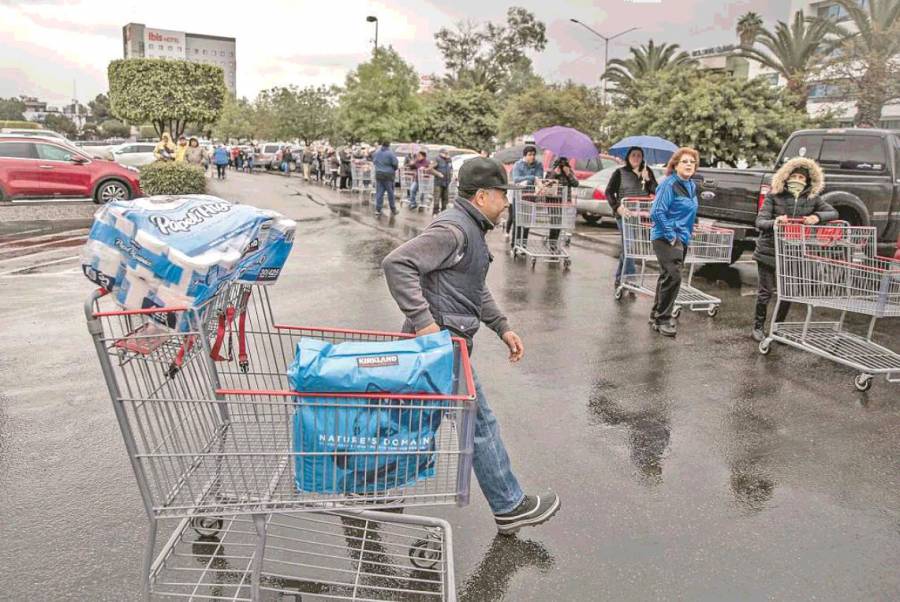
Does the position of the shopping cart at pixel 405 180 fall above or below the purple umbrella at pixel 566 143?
below

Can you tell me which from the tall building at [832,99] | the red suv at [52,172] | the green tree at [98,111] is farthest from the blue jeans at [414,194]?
the green tree at [98,111]

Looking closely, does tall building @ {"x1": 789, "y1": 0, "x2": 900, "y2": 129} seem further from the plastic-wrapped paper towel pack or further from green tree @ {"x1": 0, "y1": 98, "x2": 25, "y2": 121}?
green tree @ {"x1": 0, "y1": 98, "x2": 25, "y2": 121}

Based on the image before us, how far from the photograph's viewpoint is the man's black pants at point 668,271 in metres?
7.53

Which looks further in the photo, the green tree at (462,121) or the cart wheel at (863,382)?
the green tree at (462,121)

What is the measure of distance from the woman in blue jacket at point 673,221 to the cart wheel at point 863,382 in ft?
6.20

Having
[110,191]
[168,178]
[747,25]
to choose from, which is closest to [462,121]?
[747,25]

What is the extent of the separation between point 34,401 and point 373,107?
120ft

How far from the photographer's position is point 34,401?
541 cm

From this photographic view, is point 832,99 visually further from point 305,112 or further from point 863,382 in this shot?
point 305,112

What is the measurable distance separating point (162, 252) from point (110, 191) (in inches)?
670

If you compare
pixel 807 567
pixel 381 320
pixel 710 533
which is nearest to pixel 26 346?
pixel 381 320

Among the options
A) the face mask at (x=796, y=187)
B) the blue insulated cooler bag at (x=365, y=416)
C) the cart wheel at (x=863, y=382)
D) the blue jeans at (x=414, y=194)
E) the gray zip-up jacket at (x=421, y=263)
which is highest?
the face mask at (x=796, y=187)

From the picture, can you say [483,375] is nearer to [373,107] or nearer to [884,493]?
[884,493]

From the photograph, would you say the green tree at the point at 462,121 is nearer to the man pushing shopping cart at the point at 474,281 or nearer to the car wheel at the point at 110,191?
the car wheel at the point at 110,191
